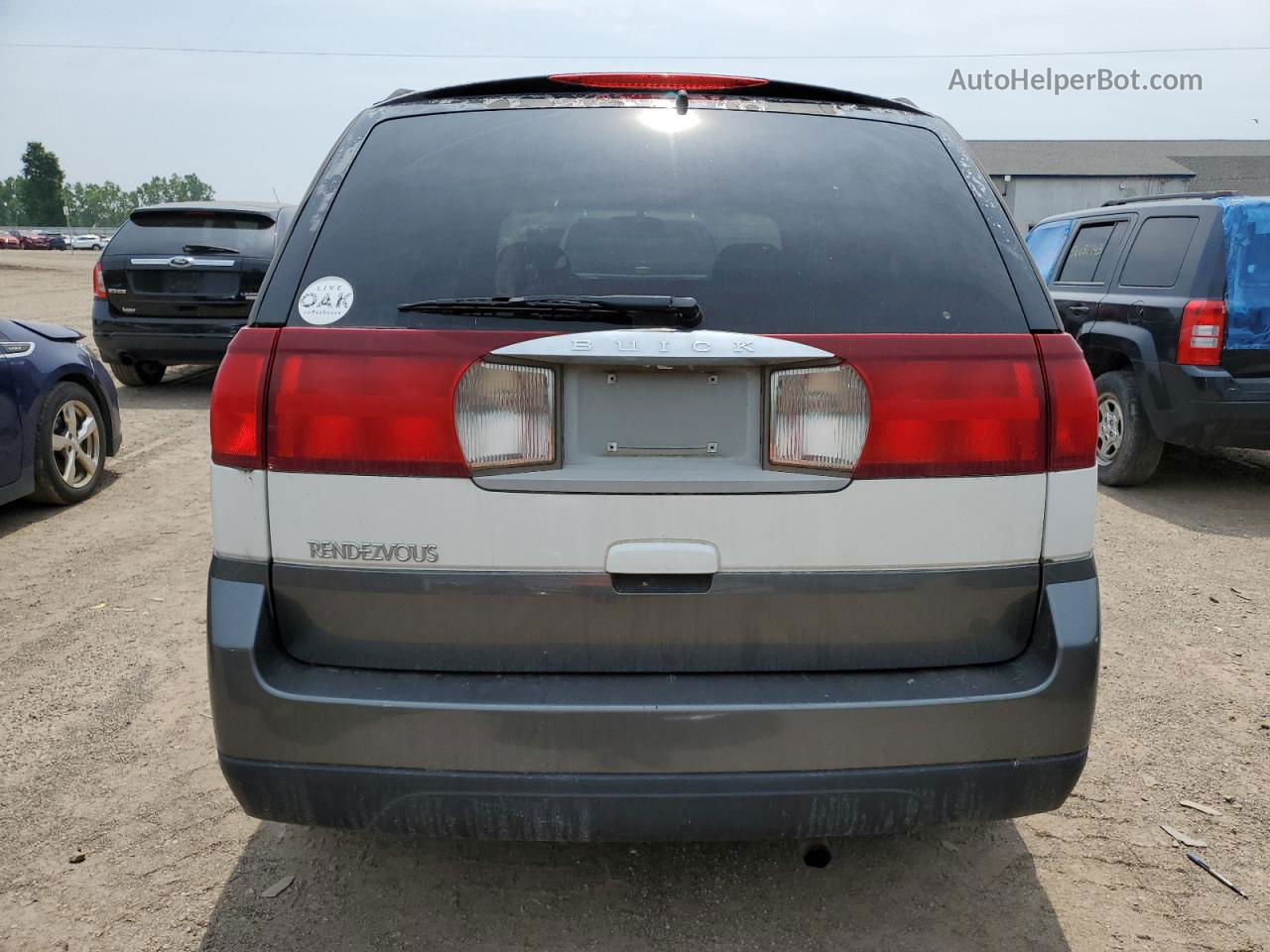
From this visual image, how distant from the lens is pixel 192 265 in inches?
382

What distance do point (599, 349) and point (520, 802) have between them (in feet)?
2.90

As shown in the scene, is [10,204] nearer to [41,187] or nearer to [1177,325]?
[41,187]

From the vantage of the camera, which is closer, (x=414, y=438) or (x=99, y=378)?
(x=414, y=438)

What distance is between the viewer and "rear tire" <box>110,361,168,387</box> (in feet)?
34.4

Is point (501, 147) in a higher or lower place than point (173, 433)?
higher

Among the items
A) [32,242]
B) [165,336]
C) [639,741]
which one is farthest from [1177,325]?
[32,242]

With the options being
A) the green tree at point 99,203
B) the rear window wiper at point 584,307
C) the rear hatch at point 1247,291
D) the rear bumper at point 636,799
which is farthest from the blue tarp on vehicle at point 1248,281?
the green tree at point 99,203

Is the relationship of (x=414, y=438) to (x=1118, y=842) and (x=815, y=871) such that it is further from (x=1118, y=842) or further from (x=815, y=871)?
(x=1118, y=842)

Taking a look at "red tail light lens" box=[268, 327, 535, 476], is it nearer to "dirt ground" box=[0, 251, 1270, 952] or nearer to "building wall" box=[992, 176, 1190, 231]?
"dirt ground" box=[0, 251, 1270, 952]

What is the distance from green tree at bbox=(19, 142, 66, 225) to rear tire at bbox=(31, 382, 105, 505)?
122m

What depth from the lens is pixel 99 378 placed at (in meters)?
6.63

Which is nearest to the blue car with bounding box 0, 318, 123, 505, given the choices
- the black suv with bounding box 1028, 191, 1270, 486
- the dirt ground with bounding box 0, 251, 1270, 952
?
the dirt ground with bounding box 0, 251, 1270, 952

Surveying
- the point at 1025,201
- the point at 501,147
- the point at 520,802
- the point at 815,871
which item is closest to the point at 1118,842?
the point at 815,871

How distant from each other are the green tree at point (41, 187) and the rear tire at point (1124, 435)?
124 meters
